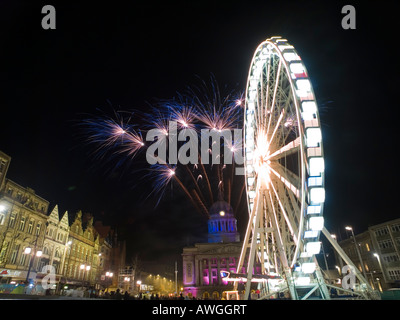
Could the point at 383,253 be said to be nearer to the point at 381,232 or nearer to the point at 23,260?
the point at 381,232

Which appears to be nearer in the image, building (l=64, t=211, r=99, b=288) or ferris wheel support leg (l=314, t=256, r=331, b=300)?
ferris wheel support leg (l=314, t=256, r=331, b=300)

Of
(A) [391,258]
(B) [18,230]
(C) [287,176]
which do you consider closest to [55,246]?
(B) [18,230]

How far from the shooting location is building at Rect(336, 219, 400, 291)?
184 feet

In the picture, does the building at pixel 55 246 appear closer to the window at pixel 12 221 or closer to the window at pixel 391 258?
the window at pixel 12 221

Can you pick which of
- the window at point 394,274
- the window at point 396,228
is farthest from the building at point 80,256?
the window at point 396,228

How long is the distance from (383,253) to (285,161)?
5378 centimetres

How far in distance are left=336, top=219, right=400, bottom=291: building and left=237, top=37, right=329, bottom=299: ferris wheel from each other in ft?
129

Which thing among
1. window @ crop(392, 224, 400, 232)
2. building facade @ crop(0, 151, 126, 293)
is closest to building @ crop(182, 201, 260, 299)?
building facade @ crop(0, 151, 126, 293)

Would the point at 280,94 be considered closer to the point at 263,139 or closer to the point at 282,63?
the point at 282,63

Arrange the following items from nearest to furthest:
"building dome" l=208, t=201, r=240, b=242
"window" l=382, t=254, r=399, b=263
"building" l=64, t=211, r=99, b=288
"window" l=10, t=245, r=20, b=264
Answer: "window" l=10, t=245, r=20, b=264, "window" l=382, t=254, r=399, b=263, "building" l=64, t=211, r=99, b=288, "building dome" l=208, t=201, r=240, b=242

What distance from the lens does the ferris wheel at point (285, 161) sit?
1886 centimetres

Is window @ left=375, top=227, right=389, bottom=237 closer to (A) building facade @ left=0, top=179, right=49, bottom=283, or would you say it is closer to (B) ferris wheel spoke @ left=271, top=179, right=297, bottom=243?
(B) ferris wheel spoke @ left=271, top=179, right=297, bottom=243
